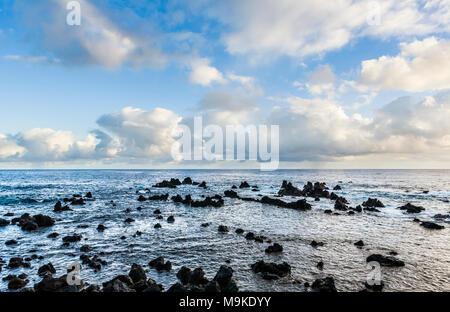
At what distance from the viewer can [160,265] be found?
63.8 ft

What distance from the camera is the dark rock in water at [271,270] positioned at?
1794cm

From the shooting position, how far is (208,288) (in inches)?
582

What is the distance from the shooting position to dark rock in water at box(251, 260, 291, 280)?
1794 cm

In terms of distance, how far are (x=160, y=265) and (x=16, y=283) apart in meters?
9.33

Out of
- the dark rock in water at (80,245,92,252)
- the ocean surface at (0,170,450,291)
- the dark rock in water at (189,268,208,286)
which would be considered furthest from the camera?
the dark rock in water at (80,245,92,252)

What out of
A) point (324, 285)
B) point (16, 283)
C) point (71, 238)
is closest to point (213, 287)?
point (324, 285)

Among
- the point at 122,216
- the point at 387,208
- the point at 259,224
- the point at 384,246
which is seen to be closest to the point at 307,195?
the point at 387,208

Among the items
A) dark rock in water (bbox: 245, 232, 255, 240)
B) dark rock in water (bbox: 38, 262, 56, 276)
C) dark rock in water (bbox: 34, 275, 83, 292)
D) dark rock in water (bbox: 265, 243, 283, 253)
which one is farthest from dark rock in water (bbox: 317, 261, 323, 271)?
dark rock in water (bbox: 38, 262, 56, 276)

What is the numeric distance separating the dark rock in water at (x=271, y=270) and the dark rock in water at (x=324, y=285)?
8.29 ft

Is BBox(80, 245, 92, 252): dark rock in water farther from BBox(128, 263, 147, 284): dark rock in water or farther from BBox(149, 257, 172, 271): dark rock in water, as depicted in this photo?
BBox(128, 263, 147, 284): dark rock in water

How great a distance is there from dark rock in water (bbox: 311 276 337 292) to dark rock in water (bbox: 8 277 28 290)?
19346 mm

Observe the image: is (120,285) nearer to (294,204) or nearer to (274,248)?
(274,248)
